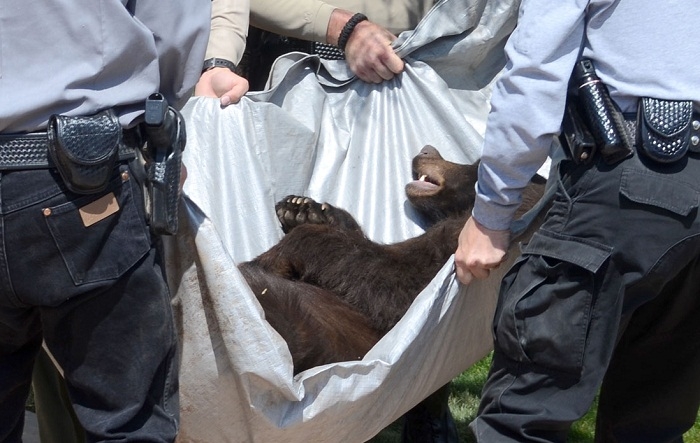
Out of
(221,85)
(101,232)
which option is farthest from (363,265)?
(101,232)

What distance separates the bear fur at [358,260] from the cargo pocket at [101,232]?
1.38 meters

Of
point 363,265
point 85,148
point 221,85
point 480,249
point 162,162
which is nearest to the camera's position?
point 85,148

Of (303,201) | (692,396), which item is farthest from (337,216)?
(692,396)

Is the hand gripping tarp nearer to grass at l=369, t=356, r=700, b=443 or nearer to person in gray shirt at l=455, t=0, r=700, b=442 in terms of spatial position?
person in gray shirt at l=455, t=0, r=700, b=442

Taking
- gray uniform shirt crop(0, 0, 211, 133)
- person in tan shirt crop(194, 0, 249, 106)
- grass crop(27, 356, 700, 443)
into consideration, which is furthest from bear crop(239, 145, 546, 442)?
gray uniform shirt crop(0, 0, 211, 133)

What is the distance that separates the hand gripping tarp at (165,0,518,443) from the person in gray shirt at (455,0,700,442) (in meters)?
0.48

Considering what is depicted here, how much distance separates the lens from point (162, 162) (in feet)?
8.06

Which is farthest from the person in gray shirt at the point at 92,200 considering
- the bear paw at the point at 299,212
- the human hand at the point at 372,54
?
the human hand at the point at 372,54

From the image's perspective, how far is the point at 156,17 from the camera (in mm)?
2430

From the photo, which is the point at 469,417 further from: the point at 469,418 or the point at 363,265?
the point at 363,265

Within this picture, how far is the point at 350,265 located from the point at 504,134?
1.62 meters

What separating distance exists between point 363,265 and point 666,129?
1866 millimetres

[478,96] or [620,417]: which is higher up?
[478,96]

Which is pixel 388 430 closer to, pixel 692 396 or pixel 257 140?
pixel 257 140
